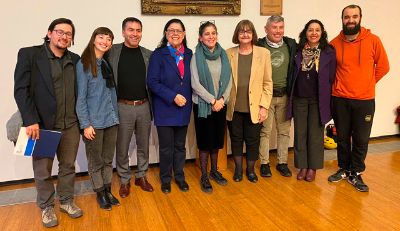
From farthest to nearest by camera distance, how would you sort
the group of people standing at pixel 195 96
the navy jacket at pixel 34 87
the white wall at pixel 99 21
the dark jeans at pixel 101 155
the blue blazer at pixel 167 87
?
the white wall at pixel 99 21 → the blue blazer at pixel 167 87 → the dark jeans at pixel 101 155 → the group of people standing at pixel 195 96 → the navy jacket at pixel 34 87

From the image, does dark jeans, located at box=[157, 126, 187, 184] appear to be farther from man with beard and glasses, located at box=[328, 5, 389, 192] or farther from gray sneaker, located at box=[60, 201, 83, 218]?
man with beard and glasses, located at box=[328, 5, 389, 192]

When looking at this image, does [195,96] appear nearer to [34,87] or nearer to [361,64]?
[34,87]

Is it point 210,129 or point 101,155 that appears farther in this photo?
point 210,129

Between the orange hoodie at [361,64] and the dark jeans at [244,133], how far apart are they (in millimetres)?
829

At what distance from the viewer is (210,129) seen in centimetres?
279

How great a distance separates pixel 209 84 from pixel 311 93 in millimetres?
922

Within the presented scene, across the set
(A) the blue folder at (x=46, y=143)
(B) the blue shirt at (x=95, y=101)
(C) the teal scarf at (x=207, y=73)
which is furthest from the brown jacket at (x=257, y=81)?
(A) the blue folder at (x=46, y=143)

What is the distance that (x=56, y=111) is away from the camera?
2.18m

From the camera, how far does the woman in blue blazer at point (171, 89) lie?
257 centimetres

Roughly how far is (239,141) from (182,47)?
0.99 meters

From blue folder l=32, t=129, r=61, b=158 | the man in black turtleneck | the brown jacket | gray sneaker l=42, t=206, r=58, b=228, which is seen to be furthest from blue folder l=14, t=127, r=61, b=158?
the brown jacket

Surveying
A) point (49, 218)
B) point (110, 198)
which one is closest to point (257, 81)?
point (110, 198)

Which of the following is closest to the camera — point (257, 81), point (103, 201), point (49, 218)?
point (49, 218)

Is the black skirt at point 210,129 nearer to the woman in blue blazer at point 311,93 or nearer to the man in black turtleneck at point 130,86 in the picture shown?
the man in black turtleneck at point 130,86
